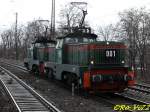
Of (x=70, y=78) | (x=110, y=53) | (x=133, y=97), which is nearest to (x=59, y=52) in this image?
(x=70, y=78)

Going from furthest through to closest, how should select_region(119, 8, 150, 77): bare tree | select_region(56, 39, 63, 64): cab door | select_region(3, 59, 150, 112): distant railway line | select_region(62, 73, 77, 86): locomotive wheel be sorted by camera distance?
select_region(119, 8, 150, 77): bare tree < select_region(56, 39, 63, 64): cab door < select_region(62, 73, 77, 86): locomotive wheel < select_region(3, 59, 150, 112): distant railway line

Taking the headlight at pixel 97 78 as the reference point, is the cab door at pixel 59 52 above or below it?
Answer: above

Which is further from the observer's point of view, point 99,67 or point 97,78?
point 99,67

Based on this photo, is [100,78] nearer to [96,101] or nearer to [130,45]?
[96,101]

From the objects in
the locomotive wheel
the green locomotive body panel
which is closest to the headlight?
the green locomotive body panel

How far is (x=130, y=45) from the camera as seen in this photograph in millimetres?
37281

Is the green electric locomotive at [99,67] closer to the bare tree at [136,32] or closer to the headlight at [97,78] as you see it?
the headlight at [97,78]

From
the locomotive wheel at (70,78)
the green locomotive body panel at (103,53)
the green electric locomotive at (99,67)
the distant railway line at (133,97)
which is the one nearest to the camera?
the distant railway line at (133,97)

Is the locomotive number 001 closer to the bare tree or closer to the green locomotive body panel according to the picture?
the green locomotive body panel

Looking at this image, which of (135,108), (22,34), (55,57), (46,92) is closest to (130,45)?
(55,57)

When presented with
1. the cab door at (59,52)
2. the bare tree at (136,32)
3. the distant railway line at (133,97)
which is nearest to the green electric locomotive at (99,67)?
the distant railway line at (133,97)

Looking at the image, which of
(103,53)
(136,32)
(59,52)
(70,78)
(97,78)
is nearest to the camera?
(97,78)

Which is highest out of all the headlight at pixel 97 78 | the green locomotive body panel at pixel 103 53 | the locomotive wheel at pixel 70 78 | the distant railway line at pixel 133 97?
the green locomotive body panel at pixel 103 53

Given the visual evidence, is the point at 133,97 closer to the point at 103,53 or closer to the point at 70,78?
the point at 103,53
